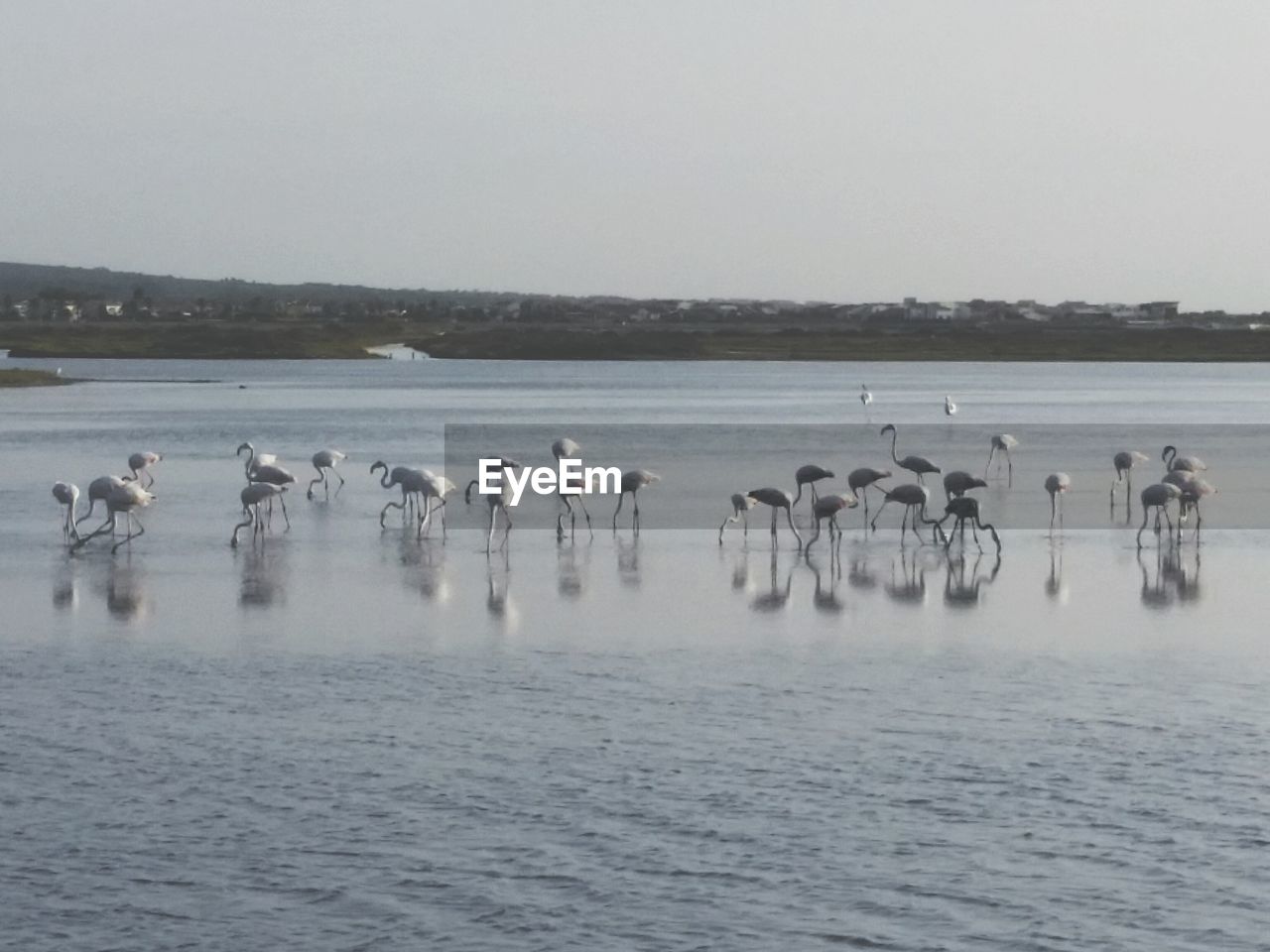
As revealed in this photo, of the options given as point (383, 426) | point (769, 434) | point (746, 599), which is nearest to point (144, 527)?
point (746, 599)

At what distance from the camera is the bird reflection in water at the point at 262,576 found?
1496 cm

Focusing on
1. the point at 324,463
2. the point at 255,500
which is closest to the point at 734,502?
the point at 255,500

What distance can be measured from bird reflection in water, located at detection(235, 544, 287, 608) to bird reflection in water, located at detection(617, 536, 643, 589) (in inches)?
107

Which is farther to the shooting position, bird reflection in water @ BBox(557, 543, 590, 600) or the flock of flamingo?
the flock of flamingo

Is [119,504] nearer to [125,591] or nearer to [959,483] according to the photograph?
[125,591]

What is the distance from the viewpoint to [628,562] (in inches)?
680

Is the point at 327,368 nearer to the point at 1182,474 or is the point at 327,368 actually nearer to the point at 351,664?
the point at 1182,474

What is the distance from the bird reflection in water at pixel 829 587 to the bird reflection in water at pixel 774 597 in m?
0.22

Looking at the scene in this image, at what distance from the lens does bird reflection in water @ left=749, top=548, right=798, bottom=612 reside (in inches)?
576

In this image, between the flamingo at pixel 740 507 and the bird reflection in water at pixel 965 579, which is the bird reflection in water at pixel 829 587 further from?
the flamingo at pixel 740 507

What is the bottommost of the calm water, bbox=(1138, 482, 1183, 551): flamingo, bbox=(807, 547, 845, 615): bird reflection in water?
the calm water

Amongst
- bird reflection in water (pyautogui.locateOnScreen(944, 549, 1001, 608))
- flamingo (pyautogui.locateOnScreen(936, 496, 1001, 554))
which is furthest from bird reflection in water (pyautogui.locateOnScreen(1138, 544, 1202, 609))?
flamingo (pyautogui.locateOnScreen(936, 496, 1001, 554))

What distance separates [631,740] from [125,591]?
6.62 metres

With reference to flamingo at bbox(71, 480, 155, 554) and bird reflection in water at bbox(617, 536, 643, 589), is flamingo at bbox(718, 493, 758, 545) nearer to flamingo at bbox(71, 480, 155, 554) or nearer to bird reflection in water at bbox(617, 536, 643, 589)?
bird reflection in water at bbox(617, 536, 643, 589)
